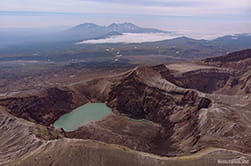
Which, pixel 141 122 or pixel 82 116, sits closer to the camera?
pixel 141 122

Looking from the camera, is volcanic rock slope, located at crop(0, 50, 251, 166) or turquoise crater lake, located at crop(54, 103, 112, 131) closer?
volcanic rock slope, located at crop(0, 50, 251, 166)

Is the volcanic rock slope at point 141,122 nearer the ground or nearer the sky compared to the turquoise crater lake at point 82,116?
nearer the sky

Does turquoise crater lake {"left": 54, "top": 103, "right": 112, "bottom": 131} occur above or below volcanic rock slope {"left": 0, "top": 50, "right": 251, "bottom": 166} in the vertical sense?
below

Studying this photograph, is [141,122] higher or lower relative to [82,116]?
higher

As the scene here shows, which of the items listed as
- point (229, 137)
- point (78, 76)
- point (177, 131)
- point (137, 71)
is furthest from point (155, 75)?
point (78, 76)

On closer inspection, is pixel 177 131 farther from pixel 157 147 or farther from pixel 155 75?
pixel 155 75
